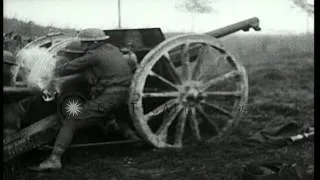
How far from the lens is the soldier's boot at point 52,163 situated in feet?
18.6

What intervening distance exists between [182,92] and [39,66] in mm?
1654

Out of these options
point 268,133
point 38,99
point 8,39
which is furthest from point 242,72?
point 8,39

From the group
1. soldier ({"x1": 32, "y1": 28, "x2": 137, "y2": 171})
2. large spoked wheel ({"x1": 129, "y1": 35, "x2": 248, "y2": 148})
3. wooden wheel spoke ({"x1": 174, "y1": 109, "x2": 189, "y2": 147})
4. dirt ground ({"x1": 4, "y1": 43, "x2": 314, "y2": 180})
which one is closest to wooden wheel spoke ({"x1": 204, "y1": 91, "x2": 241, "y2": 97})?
large spoked wheel ({"x1": 129, "y1": 35, "x2": 248, "y2": 148})

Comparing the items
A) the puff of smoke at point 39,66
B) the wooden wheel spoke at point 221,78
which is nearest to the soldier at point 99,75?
the puff of smoke at point 39,66

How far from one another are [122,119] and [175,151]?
2.98 feet

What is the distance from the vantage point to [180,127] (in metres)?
6.36

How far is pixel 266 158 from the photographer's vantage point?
19.7 ft

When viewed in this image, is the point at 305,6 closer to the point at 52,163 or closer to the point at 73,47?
the point at 73,47

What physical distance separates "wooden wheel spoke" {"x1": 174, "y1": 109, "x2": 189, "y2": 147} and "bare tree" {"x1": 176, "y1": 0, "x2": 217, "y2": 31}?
3.95ft

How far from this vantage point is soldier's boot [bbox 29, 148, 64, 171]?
565cm

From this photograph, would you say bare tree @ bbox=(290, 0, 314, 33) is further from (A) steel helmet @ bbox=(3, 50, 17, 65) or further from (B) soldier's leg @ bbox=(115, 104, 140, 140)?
(A) steel helmet @ bbox=(3, 50, 17, 65)
